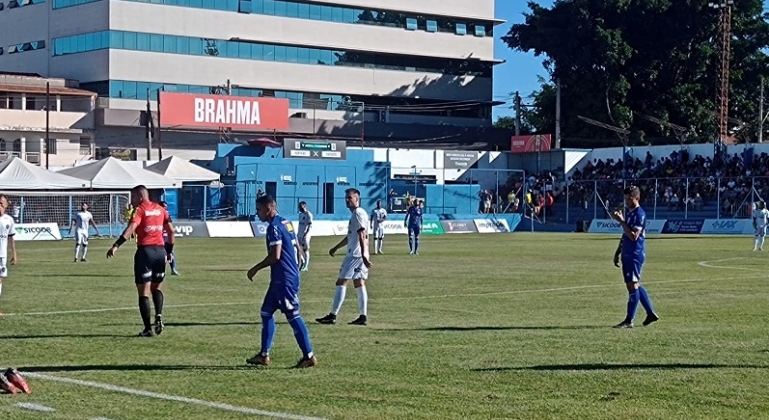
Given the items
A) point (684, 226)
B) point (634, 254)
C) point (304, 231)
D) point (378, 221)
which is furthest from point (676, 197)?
point (634, 254)

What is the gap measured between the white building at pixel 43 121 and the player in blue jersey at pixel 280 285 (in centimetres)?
6571

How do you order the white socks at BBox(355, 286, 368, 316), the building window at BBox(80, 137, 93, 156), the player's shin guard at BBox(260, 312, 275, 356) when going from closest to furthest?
the player's shin guard at BBox(260, 312, 275, 356) → the white socks at BBox(355, 286, 368, 316) → the building window at BBox(80, 137, 93, 156)

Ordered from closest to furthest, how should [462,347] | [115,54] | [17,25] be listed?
[462,347], [115,54], [17,25]

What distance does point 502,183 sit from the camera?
8256 cm

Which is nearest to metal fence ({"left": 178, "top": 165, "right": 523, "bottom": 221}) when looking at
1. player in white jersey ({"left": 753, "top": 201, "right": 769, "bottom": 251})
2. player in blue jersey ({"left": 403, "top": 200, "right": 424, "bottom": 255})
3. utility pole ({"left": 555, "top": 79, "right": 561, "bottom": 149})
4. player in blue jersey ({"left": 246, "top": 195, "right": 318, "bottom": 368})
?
utility pole ({"left": 555, "top": 79, "right": 561, "bottom": 149})

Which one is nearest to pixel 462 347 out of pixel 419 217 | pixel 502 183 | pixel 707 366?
pixel 707 366

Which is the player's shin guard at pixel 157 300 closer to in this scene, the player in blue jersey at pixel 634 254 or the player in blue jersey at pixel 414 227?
the player in blue jersey at pixel 634 254

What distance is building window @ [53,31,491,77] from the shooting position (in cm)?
8219

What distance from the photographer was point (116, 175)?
58.3m

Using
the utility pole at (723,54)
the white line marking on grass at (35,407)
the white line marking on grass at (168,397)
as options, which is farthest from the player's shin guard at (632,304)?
the utility pole at (723,54)

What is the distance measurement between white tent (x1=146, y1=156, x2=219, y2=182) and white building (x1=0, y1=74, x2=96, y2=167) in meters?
16.2

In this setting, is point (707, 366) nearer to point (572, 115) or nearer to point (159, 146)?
point (159, 146)

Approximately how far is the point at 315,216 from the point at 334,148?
12143 mm

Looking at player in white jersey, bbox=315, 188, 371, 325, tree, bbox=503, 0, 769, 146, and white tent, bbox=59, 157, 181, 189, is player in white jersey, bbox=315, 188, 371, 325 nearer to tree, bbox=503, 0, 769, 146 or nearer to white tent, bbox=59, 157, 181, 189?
white tent, bbox=59, 157, 181, 189
